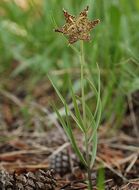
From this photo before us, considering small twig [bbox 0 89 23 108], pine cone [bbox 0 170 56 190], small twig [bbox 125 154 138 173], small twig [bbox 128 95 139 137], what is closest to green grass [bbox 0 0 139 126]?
small twig [bbox 128 95 139 137]

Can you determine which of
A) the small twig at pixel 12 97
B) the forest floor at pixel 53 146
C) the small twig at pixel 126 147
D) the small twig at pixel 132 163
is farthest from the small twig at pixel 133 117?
the small twig at pixel 12 97

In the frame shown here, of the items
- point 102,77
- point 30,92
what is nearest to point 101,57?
point 102,77

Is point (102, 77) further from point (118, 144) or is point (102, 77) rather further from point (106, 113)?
point (118, 144)

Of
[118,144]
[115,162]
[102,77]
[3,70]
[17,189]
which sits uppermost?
[3,70]

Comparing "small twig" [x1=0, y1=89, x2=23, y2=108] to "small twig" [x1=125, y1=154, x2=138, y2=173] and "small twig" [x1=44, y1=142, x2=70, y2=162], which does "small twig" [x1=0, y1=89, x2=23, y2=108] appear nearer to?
"small twig" [x1=44, y1=142, x2=70, y2=162]

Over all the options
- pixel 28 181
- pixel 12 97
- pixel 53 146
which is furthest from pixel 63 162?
pixel 12 97

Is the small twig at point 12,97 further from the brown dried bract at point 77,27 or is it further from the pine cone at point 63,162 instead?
the brown dried bract at point 77,27

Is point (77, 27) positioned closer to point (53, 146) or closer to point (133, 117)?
point (53, 146)
